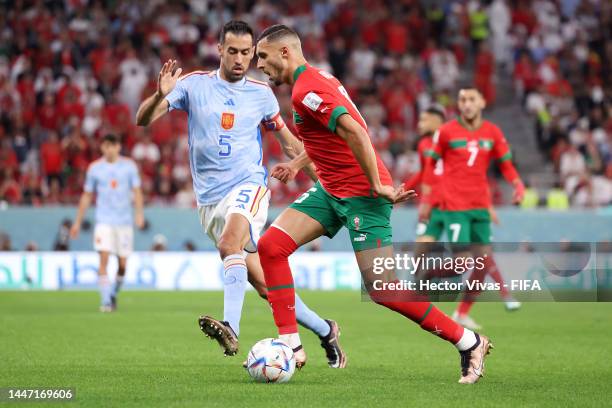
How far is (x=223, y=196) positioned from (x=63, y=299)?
9971 millimetres

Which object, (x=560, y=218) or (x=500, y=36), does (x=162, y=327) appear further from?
(x=500, y=36)

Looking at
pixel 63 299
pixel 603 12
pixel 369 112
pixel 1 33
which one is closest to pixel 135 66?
pixel 1 33

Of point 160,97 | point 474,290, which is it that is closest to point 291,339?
point 160,97

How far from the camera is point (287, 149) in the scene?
9.99 metres

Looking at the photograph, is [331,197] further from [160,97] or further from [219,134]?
[219,134]

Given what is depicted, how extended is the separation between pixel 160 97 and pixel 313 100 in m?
1.53

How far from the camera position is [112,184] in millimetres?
17078

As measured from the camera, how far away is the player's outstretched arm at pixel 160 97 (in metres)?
8.60

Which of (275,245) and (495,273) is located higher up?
(275,245)

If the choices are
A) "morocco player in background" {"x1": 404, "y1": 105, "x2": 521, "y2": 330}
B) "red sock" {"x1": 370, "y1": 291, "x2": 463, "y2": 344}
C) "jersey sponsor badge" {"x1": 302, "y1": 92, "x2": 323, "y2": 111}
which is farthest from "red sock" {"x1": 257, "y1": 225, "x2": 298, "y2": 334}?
"morocco player in background" {"x1": 404, "y1": 105, "x2": 521, "y2": 330}

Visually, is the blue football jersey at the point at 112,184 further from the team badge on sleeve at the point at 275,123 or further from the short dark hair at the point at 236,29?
the short dark hair at the point at 236,29

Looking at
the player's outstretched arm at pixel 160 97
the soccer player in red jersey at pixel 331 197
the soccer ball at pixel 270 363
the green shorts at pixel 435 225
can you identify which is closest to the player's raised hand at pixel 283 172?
the soccer player in red jersey at pixel 331 197

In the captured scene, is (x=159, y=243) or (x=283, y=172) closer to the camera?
(x=283, y=172)

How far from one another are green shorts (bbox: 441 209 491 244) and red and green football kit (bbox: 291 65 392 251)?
17.3 feet
